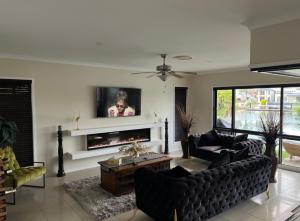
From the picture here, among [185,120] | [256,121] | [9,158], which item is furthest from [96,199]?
[256,121]

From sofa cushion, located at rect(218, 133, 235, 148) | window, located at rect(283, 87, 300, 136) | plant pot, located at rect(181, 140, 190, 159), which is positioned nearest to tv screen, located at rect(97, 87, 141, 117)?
plant pot, located at rect(181, 140, 190, 159)

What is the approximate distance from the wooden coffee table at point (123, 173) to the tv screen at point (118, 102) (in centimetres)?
178

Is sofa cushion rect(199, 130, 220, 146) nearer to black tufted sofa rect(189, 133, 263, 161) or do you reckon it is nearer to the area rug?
black tufted sofa rect(189, 133, 263, 161)

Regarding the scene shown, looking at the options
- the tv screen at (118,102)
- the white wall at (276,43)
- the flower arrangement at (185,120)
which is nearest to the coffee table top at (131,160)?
the tv screen at (118,102)

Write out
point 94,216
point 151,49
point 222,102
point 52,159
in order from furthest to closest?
point 222,102 < point 52,159 < point 151,49 < point 94,216

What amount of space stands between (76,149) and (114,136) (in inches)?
42.7

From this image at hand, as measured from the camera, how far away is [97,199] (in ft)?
13.3

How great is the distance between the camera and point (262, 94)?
638 cm

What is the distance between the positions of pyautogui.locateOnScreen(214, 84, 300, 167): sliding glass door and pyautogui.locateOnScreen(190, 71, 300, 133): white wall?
18cm

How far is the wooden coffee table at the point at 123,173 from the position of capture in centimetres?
420

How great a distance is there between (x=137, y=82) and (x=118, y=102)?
92 centimetres

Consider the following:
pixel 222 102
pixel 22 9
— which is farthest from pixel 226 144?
pixel 22 9

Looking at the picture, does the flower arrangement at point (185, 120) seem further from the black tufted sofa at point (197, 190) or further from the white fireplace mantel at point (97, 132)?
the black tufted sofa at point (197, 190)

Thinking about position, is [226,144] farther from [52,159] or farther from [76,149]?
[52,159]
